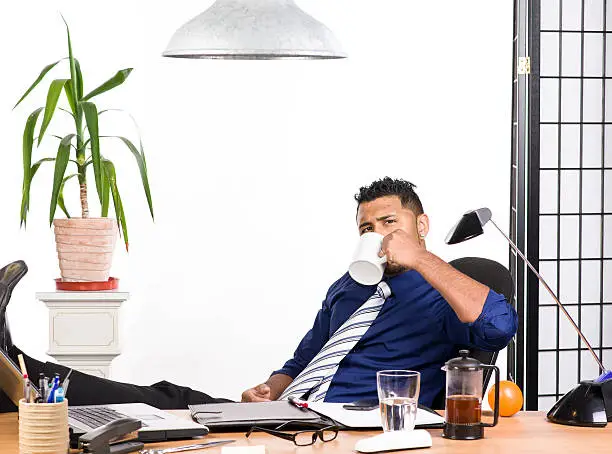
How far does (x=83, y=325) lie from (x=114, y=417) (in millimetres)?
2218

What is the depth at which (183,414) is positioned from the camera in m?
2.31

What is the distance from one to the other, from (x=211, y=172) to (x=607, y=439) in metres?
3.26

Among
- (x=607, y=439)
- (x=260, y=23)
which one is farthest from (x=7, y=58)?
(x=607, y=439)

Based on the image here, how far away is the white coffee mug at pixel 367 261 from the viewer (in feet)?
8.61

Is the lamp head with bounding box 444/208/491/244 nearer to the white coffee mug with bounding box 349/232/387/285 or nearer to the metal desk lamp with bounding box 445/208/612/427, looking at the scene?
the white coffee mug with bounding box 349/232/387/285

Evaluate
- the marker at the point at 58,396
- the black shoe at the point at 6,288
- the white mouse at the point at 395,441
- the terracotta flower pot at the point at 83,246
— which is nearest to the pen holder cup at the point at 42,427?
the marker at the point at 58,396

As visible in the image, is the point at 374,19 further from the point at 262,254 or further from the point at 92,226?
the point at 92,226

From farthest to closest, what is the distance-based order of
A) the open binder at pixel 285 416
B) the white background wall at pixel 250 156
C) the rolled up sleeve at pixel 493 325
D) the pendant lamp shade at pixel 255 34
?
the white background wall at pixel 250 156 < the rolled up sleeve at pixel 493 325 < the pendant lamp shade at pixel 255 34 < the open binder at pixel 285 416

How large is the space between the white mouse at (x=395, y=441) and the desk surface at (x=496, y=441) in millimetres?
24

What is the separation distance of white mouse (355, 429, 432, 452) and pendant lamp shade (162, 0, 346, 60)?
0.98 meters

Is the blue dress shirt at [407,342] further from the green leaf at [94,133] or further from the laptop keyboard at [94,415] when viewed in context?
the green leaf at [94,133]

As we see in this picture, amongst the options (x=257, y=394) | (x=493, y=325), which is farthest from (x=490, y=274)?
(x=257, y=394)

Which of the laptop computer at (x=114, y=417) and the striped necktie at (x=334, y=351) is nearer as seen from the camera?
the laptop computer at (x=114, y=417)

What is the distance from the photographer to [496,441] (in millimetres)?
2080
